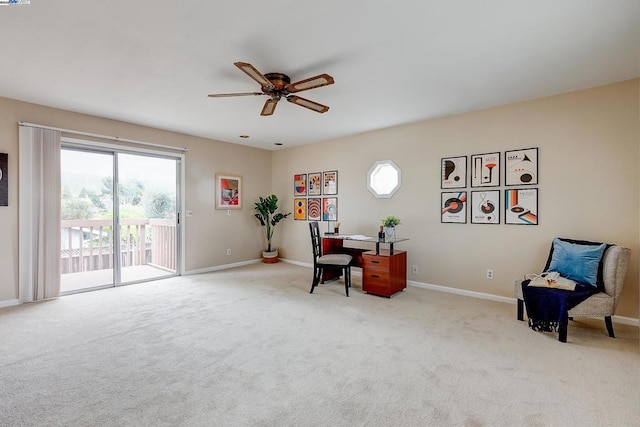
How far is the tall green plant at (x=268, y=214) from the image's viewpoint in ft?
21.1

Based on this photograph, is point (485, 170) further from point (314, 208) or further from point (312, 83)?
point (314, 208)

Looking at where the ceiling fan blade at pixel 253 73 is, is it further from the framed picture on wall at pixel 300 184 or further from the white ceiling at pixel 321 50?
the framed picture on wall at pixel 300 184

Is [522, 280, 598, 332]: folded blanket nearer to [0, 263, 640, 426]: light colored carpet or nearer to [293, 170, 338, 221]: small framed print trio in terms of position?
[0, 263, 640, 426]: light colored carpet

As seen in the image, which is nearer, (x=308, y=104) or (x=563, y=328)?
(x=563, y=328)

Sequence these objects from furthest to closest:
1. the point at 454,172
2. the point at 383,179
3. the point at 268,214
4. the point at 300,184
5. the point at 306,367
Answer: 1. the point at 268,214
2. the point at 300,184
3. the point at 383,179
4. the point at 454,172
5. the point at 306,367

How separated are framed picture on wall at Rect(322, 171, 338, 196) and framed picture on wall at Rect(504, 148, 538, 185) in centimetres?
274

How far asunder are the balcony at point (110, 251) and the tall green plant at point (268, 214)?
1.73m

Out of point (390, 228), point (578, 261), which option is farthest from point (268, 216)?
point (578, 261)

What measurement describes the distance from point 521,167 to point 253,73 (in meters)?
3.28

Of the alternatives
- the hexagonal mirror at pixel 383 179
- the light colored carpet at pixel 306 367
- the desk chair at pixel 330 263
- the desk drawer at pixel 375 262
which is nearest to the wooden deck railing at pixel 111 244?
the light colored carpet at pixel 306 367

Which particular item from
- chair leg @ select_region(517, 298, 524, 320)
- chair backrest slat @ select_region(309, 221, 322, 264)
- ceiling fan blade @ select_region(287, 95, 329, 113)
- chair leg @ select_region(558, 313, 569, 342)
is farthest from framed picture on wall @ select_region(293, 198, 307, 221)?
chair leg @ select_region(558, 313, 569, 342)

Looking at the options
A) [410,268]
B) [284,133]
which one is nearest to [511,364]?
[410,268]

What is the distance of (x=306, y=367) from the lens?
229 cm

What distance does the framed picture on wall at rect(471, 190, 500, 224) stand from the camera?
390 centimetres
